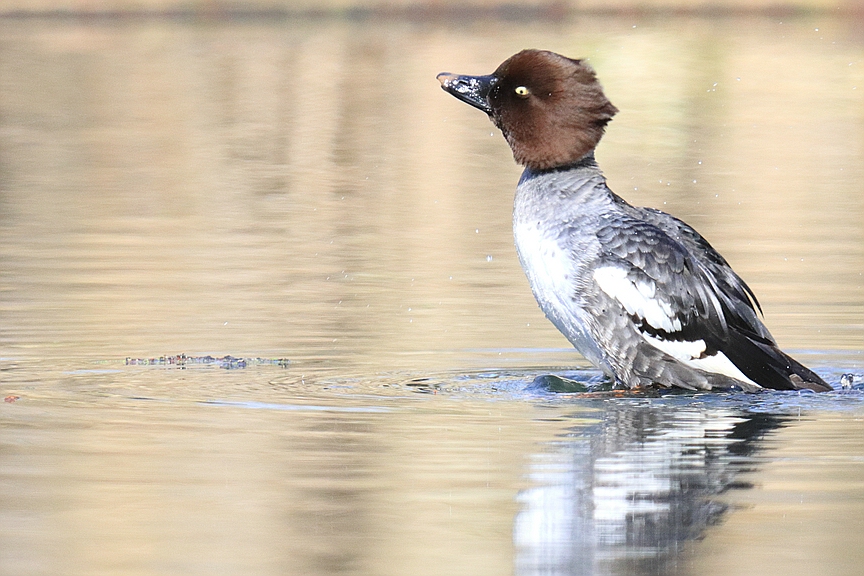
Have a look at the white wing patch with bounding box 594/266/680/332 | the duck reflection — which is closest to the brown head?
the white wing patch with bounding box 594/266/680/332

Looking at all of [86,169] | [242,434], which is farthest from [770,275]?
[86,169]

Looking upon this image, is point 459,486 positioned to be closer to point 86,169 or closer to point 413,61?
point 86,169

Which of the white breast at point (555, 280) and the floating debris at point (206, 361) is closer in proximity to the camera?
the white breast at point (555, 280)

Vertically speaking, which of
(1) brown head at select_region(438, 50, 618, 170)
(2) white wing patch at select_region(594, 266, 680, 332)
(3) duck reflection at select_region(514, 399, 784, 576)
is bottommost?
(3) duck reflection at select_region(514, 399, 784, 576)

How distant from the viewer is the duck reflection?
483cm

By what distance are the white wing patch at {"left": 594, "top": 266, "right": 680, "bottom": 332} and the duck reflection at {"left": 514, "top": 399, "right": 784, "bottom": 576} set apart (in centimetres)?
33

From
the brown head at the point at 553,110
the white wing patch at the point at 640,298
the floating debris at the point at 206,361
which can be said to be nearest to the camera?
the white wing patch at the point at 640,298

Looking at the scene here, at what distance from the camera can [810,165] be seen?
1778 cm

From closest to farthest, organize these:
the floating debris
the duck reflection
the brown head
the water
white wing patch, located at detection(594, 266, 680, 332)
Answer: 1. the duck reflection
2. the water
3. white wing patch, located at detection(594, 266, 680, 332)
4. the brown head
5. the floating debris

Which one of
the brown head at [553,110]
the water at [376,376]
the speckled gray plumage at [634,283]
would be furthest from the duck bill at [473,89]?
the water at [376,376]

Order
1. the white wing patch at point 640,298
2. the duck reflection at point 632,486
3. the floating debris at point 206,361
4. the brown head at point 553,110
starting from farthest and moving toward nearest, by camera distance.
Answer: the floating debris at point 206,361, the brown head at point 553,110, the white wing patch at point 640,298, the duck reflection at point 632,486

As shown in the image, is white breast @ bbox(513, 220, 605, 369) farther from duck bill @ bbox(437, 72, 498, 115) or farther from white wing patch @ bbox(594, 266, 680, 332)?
duck bill @ bbox(437, 72, 498, 115)

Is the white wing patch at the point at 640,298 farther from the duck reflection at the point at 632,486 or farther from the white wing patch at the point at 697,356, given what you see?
the duck reflection at the point at 632,486

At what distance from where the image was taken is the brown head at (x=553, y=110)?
7656 mm
